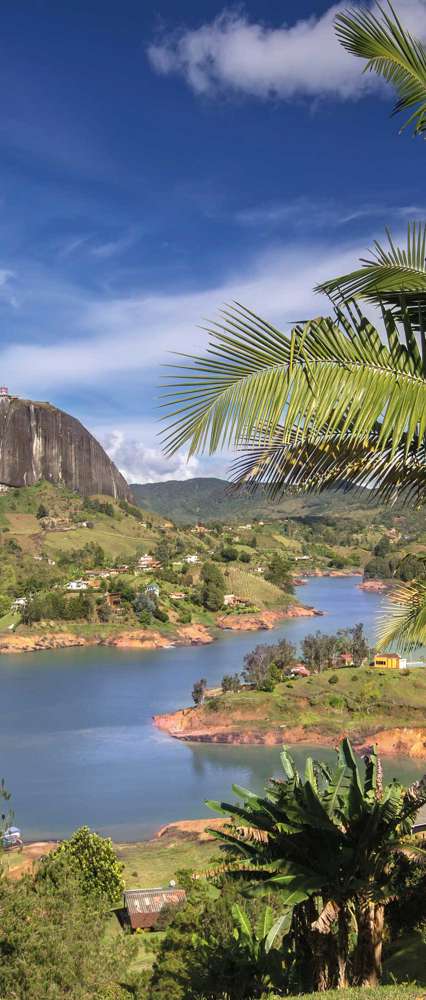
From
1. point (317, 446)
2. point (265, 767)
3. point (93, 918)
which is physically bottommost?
point (265, 767)

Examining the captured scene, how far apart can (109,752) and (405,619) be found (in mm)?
29591

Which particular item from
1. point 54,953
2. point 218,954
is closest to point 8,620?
point 54,953

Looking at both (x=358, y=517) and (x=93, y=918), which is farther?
(x=358, y=517)

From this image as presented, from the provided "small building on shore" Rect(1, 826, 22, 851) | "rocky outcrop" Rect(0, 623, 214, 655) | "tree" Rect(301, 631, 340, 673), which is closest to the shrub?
"tree" Rect(301, 631, 340, 673)

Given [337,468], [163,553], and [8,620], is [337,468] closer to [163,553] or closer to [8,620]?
[8,620]

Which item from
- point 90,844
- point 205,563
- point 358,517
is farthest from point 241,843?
point 358,517

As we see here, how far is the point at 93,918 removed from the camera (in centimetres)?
875

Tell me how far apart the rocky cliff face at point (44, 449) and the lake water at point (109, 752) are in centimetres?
5650

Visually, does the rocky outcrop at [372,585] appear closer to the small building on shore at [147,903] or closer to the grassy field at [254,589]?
the grassy field at [254,589]

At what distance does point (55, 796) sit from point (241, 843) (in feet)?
74.4

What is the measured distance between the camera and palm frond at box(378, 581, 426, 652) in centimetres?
327

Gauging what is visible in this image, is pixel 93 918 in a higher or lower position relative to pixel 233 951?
lower

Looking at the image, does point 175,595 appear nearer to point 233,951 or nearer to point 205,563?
point 205,563

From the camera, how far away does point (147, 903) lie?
14734 mm
